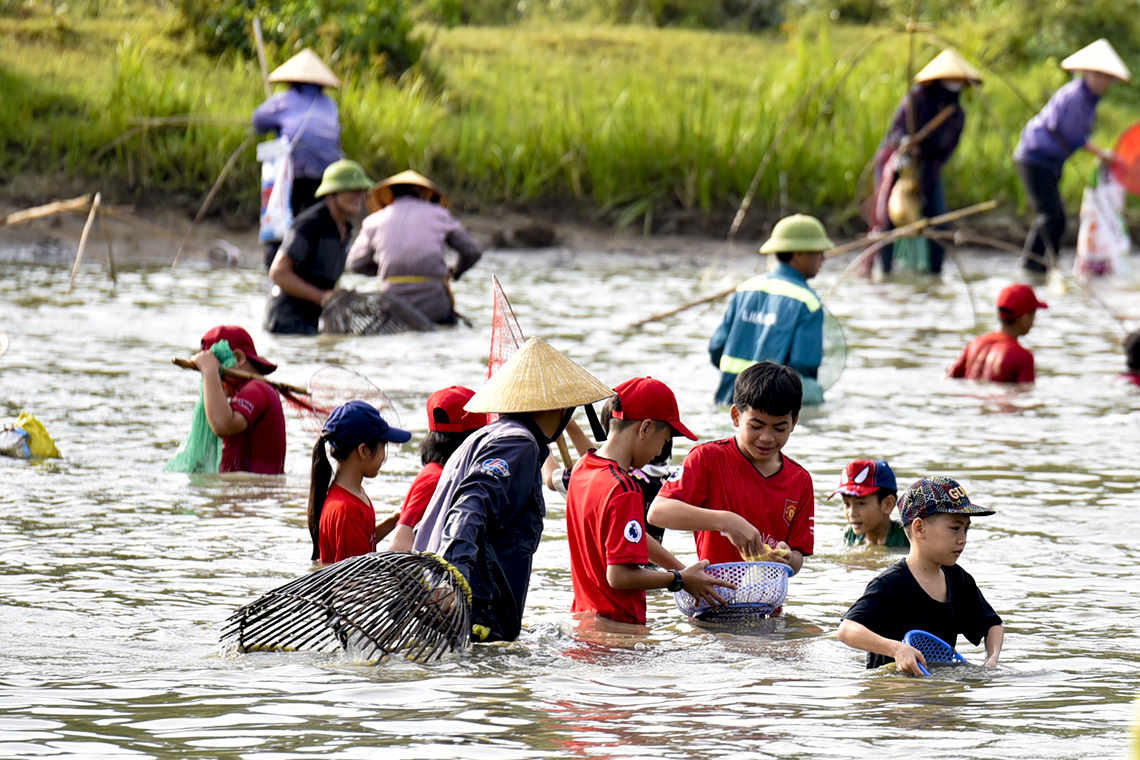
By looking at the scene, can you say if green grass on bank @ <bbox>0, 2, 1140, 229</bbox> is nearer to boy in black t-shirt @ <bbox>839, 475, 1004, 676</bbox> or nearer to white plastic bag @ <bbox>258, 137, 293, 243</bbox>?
white plastic bag @ <bbox>258, 137, 293, 243</bbox>

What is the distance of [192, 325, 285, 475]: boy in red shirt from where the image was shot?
7.01 meters

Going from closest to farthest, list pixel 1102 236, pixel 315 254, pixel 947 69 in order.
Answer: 1. pixel 315 254
2. pixel 947 69
3. pixel 1102 236

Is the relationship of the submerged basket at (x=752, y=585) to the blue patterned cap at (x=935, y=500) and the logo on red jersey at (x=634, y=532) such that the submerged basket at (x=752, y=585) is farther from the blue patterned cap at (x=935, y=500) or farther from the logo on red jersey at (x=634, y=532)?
the blue patterned cap at (x=935, y=500)

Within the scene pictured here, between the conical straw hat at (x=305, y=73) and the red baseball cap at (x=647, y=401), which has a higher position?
the conical straw hat at (x=305, y=73)

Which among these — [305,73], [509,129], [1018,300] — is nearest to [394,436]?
[1018,300]

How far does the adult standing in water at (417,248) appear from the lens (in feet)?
40.7

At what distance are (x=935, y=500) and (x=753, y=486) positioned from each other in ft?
2.70

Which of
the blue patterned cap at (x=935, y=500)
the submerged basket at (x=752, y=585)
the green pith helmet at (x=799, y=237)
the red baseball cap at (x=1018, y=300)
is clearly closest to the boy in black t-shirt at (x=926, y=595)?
the blue patterned cap at (x=935, y=500)

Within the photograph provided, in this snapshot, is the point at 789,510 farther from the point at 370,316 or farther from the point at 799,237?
the point at 370,316

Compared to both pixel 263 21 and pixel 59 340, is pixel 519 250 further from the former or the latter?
pixel 59 340

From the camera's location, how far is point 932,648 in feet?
15.8

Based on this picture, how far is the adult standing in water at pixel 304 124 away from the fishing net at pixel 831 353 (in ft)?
16.9

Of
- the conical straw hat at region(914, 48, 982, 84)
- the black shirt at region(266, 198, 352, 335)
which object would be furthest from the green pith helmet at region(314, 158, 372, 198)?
the conical straw hat at region(914, 48, 982, 84)

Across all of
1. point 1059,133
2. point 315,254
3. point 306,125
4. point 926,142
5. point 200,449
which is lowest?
point 200,449
